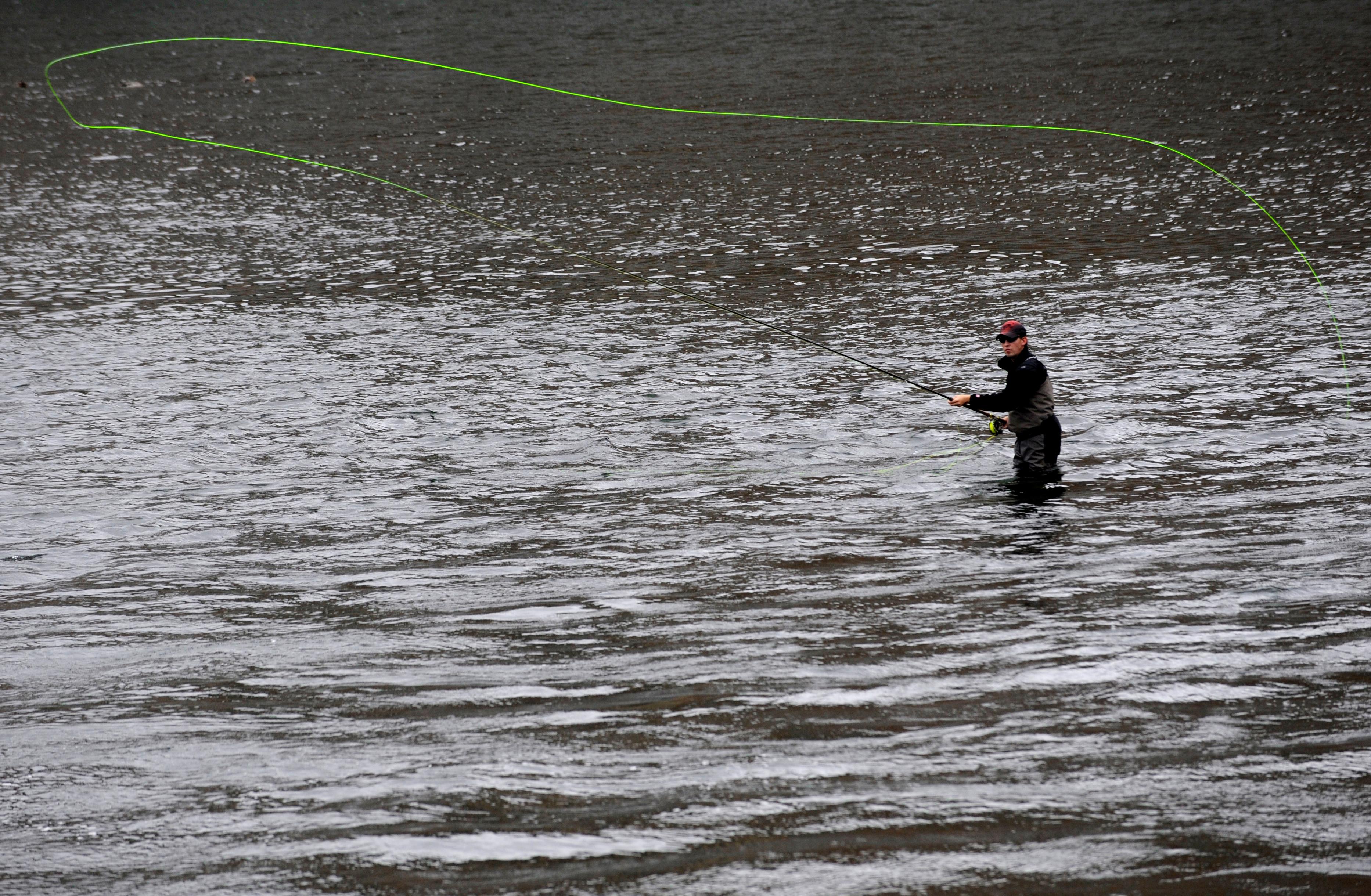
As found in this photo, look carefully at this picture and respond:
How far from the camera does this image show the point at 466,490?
10.7 m

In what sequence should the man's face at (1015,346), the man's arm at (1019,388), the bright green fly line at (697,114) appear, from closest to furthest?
the man's arm at (1019,388), the man's face at (1015,346), the bright green fly line at (697,114)

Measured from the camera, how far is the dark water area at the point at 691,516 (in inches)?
227

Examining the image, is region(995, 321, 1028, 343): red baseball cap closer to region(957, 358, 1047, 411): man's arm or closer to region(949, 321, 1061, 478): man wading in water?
region(949, 321, 1061, 478): man wading in water

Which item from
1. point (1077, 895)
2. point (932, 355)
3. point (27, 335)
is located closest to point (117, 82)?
point (27, 335)

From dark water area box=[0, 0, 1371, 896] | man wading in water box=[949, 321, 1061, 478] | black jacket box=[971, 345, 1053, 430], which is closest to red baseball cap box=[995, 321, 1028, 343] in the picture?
man wading in water box=[949, 321, 1061, 478]

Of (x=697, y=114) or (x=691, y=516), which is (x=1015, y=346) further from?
(x=697, y=114)

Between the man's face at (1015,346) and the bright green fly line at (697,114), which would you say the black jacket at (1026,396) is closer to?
the man's face at (1015,346)

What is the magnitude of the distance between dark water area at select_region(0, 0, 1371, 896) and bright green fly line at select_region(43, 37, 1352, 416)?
201mm

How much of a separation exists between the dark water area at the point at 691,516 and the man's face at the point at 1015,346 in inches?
37.0

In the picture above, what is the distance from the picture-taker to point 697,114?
26.4 metres

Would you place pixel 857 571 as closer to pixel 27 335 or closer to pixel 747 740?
pixel 747 740

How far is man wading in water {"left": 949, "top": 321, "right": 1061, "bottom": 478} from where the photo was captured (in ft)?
33.7

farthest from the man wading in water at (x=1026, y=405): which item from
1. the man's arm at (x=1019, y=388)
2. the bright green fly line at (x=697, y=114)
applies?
the bright green fly line at (x=697, y=114)

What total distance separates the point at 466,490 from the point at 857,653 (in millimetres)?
4395
